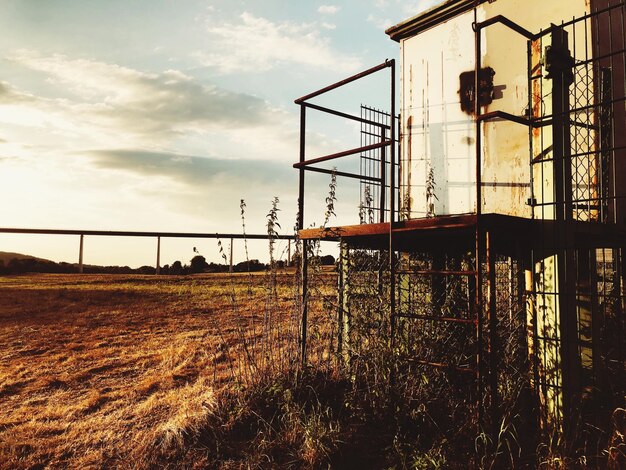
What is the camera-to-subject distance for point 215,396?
500 centimetres

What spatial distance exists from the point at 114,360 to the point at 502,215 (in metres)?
5.88

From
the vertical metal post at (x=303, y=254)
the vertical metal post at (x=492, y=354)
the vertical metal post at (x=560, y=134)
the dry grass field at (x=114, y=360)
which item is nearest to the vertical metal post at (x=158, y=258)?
the dry grass field at (x=114, y=360)

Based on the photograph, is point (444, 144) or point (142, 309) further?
point (142, 309)

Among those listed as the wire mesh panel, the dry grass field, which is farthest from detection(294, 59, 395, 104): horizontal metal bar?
the dry grass field

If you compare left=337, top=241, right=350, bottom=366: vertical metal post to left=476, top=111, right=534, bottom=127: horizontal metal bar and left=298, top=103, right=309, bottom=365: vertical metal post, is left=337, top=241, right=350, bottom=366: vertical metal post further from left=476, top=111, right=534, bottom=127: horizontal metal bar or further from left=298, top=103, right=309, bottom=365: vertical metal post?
left=476, top=111, right=534, bottom=127: horizontal metal bar

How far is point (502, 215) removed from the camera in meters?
3.99

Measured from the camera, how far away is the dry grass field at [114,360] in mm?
4410

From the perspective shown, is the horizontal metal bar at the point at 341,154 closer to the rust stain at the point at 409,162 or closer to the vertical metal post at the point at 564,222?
the vertical metal post at the point at 564,222

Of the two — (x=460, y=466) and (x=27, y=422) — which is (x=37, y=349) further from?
(x=460, y=466)

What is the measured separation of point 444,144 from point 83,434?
5.80 metres

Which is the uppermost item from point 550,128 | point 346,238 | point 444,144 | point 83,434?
point 444,144

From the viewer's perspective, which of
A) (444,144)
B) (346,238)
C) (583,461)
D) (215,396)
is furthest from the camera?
(444,144)

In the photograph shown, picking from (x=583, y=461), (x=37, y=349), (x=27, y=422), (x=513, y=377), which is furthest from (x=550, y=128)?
(x=37, y=349)

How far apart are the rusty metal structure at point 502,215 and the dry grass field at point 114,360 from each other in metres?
1.46
